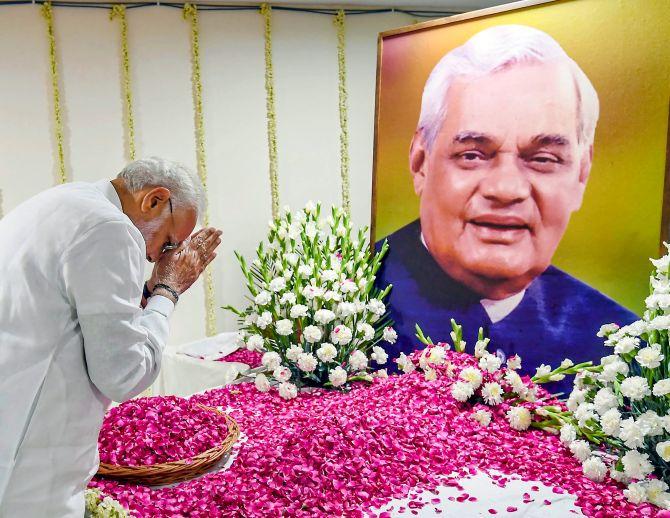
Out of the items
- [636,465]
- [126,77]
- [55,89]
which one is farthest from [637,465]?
[55,89]

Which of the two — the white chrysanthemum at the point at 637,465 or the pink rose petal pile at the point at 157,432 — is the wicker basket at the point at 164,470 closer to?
the pink rose petal pile at the point at 157,432

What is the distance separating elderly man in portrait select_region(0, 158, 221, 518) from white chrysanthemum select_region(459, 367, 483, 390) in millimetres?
1399

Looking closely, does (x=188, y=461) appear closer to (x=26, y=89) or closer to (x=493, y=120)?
(x=493, y=120)

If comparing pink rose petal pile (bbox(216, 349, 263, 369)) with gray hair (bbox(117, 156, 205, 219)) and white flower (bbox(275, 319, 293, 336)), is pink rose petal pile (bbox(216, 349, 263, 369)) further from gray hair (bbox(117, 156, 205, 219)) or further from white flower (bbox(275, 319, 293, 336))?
gray hair (bbox(117, 156, 205, 219))

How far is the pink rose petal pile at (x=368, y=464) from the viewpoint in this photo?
6.24 feet

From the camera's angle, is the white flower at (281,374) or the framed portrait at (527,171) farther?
the white flower at (281,374)

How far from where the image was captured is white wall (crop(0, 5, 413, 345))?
3992mm

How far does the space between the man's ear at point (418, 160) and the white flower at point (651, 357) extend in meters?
1.53

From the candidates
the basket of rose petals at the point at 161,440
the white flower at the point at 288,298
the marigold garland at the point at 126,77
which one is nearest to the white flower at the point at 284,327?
the white flower at the point at 288,298

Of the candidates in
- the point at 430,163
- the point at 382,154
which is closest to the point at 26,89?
the point at 382,154

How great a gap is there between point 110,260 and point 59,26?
10.3ft

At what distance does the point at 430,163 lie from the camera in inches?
125

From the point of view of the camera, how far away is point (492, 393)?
8.22 ft

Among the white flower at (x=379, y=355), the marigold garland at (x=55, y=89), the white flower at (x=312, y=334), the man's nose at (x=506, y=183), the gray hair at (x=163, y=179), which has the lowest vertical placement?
the white flower at (x=379, y=355)
